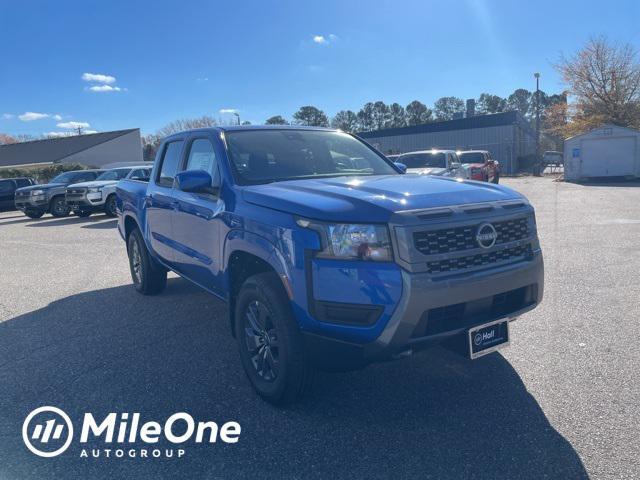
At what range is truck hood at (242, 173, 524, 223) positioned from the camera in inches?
120

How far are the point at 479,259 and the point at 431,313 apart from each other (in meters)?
0.49

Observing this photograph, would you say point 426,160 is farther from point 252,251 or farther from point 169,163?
point 252,251

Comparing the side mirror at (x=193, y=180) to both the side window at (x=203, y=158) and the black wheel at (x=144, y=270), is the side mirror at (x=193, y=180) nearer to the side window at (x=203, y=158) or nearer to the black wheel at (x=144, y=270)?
the side window at (x=203, y=158)

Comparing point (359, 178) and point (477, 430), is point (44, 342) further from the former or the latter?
point (477, 430)

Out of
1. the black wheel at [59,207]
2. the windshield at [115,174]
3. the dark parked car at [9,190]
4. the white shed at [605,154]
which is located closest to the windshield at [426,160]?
the windshield at [115,174]

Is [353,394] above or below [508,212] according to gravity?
below

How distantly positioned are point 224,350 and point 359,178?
192cm

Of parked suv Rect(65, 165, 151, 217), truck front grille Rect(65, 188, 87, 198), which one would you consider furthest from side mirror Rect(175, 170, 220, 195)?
truck front grille Rect(65, 188, 87, 198)

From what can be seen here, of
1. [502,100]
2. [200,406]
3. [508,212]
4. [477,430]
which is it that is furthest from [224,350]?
[502,100]

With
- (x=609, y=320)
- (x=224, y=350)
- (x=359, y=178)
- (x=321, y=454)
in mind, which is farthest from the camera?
(x=609, y=320)

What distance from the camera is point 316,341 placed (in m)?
3.09

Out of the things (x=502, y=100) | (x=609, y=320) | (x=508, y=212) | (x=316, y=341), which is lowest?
(x=609, y=320)

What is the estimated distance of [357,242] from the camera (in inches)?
117

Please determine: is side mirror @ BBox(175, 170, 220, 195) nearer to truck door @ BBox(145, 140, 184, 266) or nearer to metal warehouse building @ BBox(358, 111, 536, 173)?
truck door @ BBox(145, 140, 184, 266)
